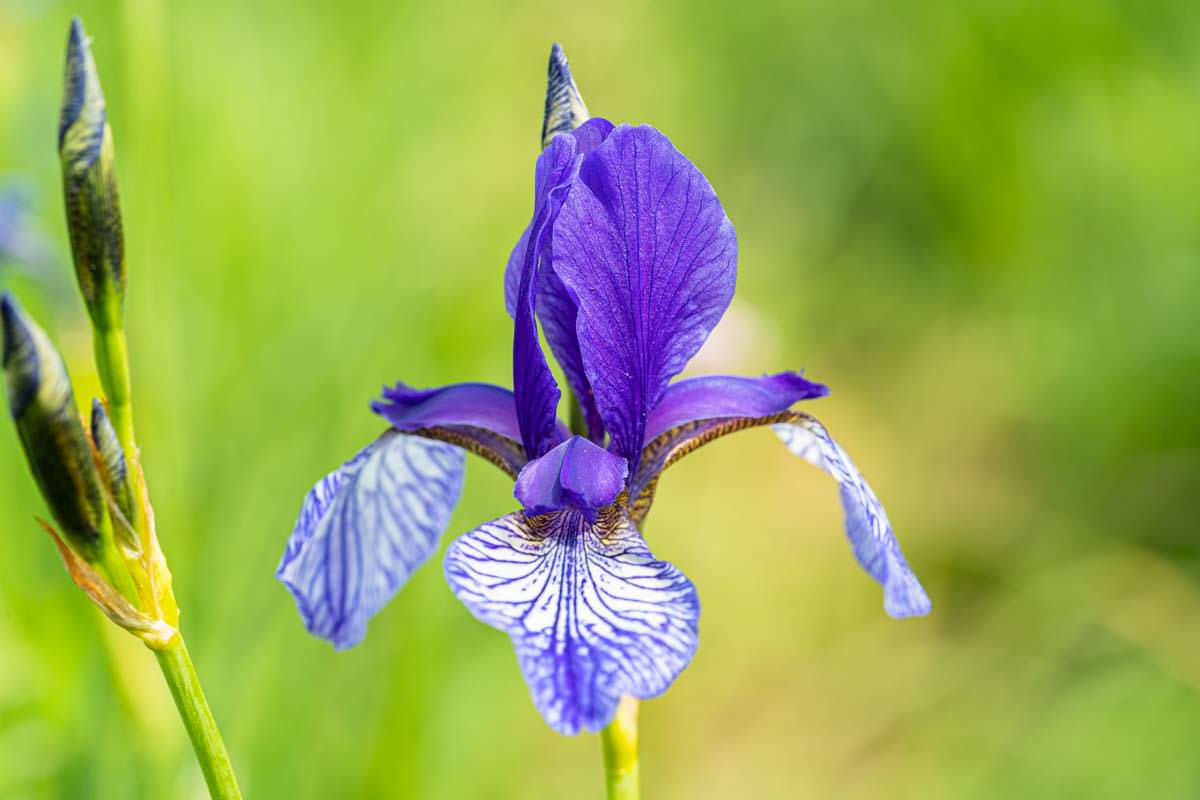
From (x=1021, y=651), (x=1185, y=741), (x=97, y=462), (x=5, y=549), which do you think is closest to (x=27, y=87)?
(x=5, y=549)

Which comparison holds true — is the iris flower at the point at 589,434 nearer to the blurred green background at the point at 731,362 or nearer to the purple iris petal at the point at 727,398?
the purple iris petal at the point at 727,398

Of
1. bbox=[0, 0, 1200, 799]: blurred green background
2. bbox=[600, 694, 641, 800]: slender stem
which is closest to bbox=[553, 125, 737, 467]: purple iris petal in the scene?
bbox=[600, 694, 641, 800]: slender stem

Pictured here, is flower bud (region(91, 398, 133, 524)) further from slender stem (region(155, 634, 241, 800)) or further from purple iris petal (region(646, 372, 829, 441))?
purple iris petal (region(646, 372, 829, 441))

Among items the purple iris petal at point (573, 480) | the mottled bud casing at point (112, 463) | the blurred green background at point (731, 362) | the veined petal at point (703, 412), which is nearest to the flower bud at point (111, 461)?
the mottled bud casing at point (112, 463)

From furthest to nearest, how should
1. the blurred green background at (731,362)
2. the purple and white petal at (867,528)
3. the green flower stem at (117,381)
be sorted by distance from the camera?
the blurred green background at (731,362) < the purple and white petal at (867,528) < the green flower stem at (117,381)

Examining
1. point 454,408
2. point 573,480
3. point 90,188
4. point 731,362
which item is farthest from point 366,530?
point 731,362
